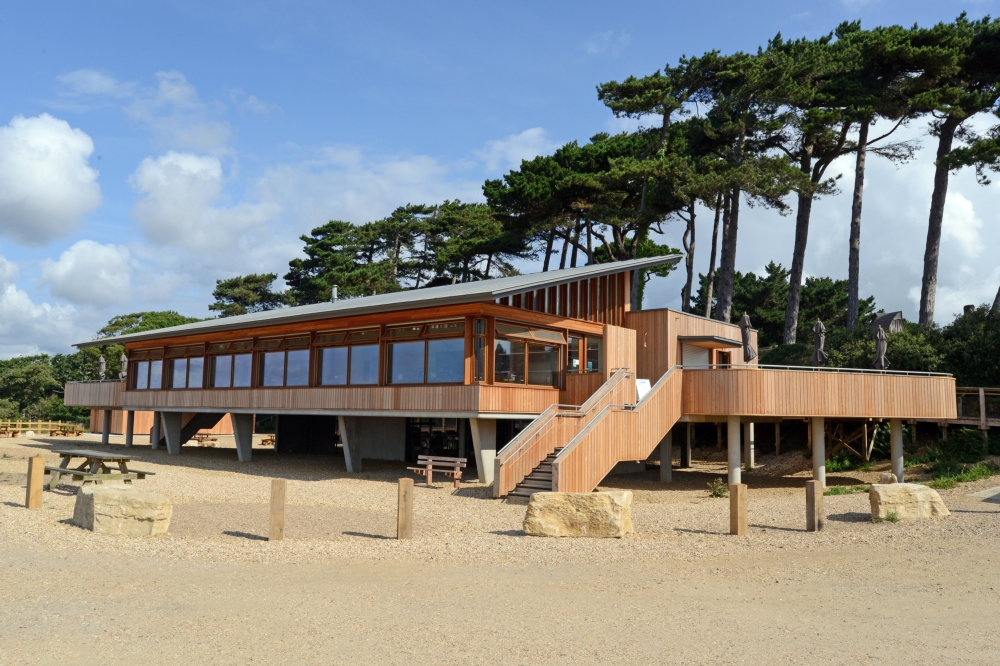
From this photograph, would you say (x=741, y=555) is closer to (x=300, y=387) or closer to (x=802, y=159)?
(x=300, y=387)

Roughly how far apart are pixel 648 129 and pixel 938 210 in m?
13.9

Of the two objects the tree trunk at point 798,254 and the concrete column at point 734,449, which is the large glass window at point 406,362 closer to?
the concrete column at point 734,449

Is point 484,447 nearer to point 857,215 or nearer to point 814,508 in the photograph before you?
point 814,508

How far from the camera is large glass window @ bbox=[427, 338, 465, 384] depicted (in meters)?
19.3

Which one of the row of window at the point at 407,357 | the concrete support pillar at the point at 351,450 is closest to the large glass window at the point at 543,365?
the row of window at the point at 407,357

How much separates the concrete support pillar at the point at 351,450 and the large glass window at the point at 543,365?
5.64 m

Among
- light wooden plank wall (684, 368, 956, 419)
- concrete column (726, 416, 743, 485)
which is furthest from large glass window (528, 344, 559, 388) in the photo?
concrete column (726, 416, 743, 485)

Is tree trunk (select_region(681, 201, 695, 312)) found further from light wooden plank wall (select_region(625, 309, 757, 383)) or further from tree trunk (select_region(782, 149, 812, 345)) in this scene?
light wooden plank wall (select_region(625, 309, 757, 383))

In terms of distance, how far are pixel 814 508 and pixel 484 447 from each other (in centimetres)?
864

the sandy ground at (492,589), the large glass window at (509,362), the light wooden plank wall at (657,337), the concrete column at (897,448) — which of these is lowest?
the sandy ground at (492,589)

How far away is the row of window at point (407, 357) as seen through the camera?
64.2 ft

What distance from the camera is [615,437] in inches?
654

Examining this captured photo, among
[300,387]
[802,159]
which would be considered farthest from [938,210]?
[300,387]

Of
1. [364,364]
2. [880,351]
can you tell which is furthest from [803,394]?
[364,364]
